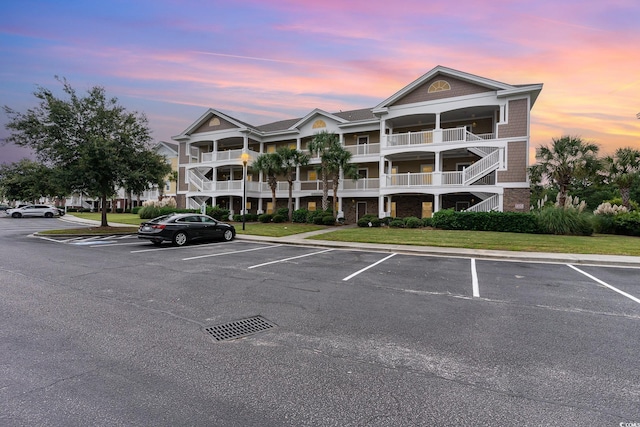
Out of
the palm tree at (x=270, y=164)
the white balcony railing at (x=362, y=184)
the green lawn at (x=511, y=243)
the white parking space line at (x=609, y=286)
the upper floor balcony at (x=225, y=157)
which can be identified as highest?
the upper floor balcony at (x=225, y=157)

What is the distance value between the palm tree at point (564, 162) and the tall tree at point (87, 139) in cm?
2522

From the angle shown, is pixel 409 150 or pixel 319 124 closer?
pixel 409 150

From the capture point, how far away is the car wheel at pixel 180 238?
14.3 m

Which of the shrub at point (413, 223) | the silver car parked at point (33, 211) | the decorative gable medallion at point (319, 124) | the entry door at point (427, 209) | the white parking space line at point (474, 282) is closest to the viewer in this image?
the white parking space line at point (474, 282)

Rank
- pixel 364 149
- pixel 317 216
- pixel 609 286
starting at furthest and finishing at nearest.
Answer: pixel 364 149 < pixel 317 216 < pixel 609 286

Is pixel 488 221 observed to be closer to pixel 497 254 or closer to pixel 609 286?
pixel 497 254

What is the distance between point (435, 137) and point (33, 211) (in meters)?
46.2

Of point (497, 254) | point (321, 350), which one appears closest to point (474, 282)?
point (497, 254)

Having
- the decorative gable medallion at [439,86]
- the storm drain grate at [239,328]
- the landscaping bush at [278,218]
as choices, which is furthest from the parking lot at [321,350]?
the decorative gable medallion at [439,86]

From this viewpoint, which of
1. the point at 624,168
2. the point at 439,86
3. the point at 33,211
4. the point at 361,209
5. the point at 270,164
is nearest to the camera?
the point at 624,168

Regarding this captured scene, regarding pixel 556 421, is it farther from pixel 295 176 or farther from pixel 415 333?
pixel 295 176

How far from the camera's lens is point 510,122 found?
22375mm

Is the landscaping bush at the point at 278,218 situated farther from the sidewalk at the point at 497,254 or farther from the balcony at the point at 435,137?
the sidewalk at the point at 497,254

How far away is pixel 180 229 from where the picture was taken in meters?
14.4
